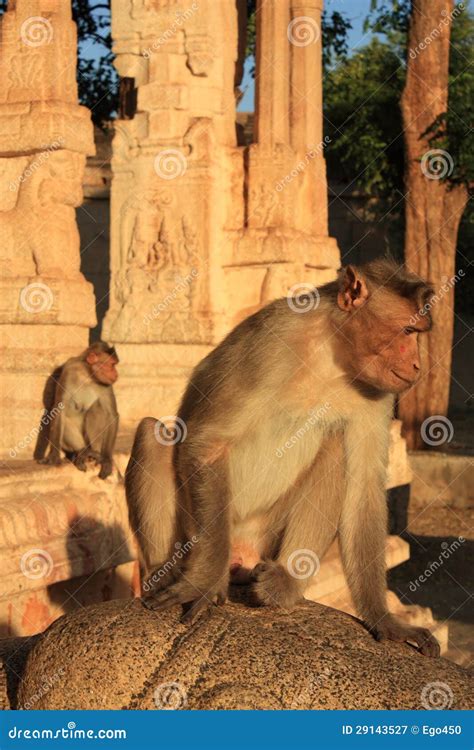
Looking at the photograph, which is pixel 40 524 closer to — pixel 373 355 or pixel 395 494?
pixel 373 355

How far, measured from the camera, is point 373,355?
17.8ft

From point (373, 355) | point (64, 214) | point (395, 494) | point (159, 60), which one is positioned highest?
point (159, 60)

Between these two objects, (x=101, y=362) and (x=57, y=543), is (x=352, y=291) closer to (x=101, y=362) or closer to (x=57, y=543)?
(x=57, y=543)

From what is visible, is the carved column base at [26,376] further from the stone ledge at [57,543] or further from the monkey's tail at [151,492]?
the monkey's tail at [151,492]

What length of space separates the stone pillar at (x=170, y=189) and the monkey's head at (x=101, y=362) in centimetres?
305

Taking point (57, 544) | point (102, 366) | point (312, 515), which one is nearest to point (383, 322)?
point (312, 515)

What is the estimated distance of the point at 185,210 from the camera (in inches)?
533

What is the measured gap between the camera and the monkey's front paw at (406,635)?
5137 mm

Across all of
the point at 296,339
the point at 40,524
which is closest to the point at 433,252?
the point at 40,524

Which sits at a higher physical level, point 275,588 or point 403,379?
point 403,379

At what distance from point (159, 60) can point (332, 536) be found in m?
8.78

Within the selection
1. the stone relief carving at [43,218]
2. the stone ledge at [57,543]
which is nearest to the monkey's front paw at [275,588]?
the stone ledge at [57,543]

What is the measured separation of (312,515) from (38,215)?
5.58 meters

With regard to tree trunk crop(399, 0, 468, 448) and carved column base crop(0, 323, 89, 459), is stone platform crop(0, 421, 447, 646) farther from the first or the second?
tree trunk crop(399, 0, 468, 448)
